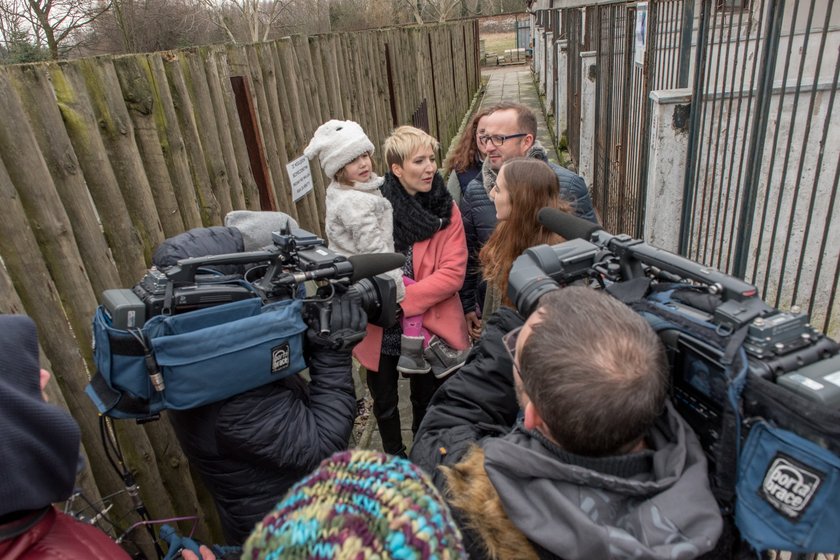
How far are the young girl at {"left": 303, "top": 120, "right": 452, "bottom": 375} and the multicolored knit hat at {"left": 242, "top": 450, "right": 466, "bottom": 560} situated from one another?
1926mm

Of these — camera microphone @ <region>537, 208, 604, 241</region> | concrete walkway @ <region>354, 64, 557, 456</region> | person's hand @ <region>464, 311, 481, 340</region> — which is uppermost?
camera microphone @ <region>537, 208, 604, 241</region>

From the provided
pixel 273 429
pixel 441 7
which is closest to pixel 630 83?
pixel 273 429

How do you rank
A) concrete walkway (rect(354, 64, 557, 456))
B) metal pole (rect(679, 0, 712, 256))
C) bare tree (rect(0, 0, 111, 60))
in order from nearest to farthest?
metal pole (rect(679, 0, 712, 256)) → concrete walkway (rect(354, 64, 557, 456)) → bare tree (rect(0, 0, 111, 60))

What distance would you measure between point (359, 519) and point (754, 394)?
2.29 feet

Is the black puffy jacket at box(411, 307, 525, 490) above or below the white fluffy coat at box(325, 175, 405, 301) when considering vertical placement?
below

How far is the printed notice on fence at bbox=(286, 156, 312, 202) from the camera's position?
3731 millimetres

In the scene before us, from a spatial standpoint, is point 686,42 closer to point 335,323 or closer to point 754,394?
point 335,323

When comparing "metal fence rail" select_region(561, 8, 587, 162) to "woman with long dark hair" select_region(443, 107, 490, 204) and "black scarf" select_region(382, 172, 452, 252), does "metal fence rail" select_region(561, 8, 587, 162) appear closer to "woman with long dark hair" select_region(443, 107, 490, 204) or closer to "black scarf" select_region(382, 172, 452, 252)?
"woman with long dark hair" select_region(443, 107, 490, 204)

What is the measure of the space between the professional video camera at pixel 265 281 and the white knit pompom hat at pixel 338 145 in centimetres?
89

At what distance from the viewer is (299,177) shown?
3850 millimetres

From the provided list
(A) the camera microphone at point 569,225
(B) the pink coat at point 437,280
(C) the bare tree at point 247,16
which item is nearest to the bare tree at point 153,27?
(C) the bare tree at point 247,16

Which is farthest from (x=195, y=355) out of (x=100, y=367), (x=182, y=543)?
(x=182, y=543)

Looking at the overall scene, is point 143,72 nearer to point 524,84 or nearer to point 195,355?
point 195,355

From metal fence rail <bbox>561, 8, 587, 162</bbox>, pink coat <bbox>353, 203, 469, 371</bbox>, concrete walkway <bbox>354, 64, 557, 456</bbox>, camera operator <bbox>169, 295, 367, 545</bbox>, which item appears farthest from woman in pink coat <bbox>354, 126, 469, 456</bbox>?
metal fence rail <bbox>561, 8, 587, 162</bbox>
